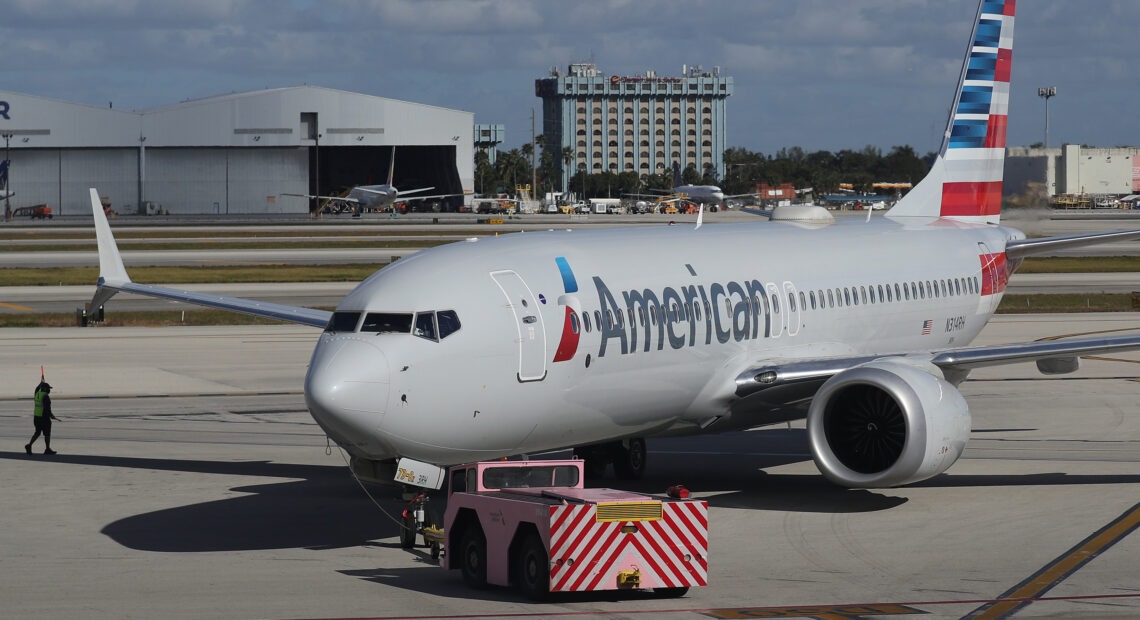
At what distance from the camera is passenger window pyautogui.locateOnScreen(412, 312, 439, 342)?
21031mm

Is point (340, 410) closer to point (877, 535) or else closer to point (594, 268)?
point (594, 268)

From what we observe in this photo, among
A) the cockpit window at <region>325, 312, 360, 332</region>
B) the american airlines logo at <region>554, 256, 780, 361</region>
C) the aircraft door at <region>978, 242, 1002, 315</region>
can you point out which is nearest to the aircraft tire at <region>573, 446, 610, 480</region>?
the american airlines logo at <region>554, 256, 780, 361</region>

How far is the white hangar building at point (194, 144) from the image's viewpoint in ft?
600

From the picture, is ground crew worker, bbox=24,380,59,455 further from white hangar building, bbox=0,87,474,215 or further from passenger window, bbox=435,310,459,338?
white hangar building, bbox=0,87,474,215

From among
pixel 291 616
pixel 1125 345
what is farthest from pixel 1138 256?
pixel 291 616

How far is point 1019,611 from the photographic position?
18.0 metres

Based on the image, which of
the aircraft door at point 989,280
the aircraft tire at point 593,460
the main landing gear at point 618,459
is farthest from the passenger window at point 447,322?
the aircraft door at point 989,280

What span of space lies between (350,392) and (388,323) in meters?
1.50

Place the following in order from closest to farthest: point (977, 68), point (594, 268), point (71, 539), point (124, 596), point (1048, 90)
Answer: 1. point (124, 596)
2. point (71, 539)
3. point (594, 268)
4. point (977, 68)
5. point (1048, 90)

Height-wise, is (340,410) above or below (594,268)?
below

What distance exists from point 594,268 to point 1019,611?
924 cm

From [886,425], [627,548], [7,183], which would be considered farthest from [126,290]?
[7,183]

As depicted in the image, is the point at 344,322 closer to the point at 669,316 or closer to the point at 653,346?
the point at 653,346

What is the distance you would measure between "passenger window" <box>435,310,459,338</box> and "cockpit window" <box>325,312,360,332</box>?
1.16 m
